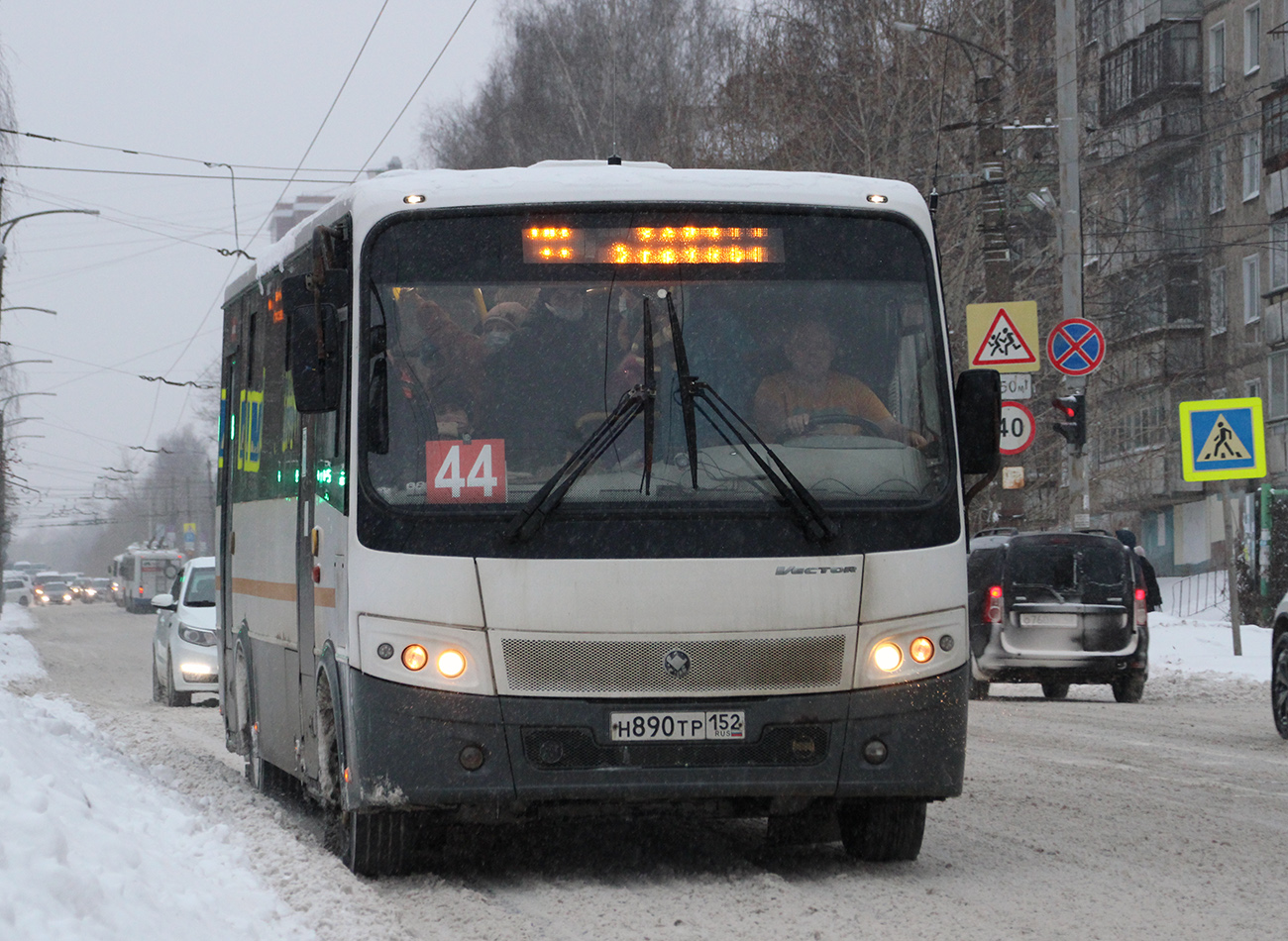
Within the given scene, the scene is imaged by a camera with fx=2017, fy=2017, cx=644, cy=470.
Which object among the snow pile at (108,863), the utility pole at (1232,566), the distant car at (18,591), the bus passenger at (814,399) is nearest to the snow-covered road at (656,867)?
the snow pile at (108,863)

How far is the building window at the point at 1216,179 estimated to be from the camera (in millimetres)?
47844

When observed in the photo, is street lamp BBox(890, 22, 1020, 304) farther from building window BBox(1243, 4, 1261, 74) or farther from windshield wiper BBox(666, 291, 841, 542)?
building window BBox(1243, 4, 1261, 74)

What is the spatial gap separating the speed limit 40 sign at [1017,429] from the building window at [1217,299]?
29074 millimetres

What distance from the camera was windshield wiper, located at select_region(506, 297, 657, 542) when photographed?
725 cm

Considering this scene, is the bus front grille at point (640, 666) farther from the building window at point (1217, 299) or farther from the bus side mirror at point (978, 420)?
the building window at point (1217, 299)

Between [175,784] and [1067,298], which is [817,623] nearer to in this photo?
[175,784]

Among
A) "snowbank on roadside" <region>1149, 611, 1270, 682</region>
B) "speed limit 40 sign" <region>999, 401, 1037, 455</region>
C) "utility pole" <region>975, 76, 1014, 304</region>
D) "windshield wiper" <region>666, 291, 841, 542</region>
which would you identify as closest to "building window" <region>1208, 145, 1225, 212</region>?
"snowbank on roadside" <region>1149, 611, 1270, 682</region>

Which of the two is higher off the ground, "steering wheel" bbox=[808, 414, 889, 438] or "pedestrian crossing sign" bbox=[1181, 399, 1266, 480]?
"pedestrian crossing sign" bbox=[1181, 399, 1266, 480]

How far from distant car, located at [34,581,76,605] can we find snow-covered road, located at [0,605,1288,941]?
108421 mm

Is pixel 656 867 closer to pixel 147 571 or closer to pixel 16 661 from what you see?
pixel 16 661

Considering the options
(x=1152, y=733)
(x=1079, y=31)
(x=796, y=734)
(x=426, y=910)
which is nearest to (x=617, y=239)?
(x=796, y=734)

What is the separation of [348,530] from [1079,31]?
128 feet

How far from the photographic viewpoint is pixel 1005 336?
21.1 metres

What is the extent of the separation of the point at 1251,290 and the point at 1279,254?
141 inches
